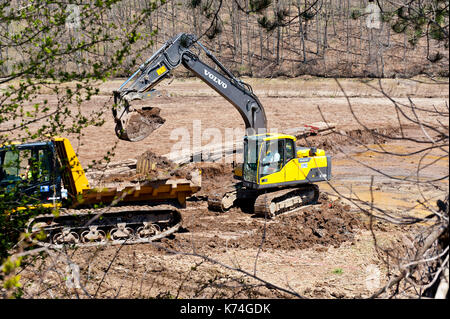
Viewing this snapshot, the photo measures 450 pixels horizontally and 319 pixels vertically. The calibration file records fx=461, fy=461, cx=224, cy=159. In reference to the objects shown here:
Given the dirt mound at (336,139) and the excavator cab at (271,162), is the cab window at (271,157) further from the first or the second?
the dirt mound at (336,139)

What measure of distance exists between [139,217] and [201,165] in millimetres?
6398

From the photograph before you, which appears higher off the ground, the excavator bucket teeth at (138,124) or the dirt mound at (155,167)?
the excavator bucket teeth at (138,124)

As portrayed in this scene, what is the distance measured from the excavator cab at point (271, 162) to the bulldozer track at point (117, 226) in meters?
2.28

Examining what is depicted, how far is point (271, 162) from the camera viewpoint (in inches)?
470

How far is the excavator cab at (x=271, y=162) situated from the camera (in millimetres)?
11789

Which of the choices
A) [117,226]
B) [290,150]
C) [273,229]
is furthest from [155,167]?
[273,229]

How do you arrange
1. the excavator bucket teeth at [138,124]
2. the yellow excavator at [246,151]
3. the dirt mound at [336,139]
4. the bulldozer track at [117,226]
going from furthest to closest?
1. the dirt mound at [336,139]
2. the yellow excavator at [246,151]
3. the excavator bucket teeth at [138,124]
4. the bulldozer track at [117,226]

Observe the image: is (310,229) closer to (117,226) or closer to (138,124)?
(117,226)

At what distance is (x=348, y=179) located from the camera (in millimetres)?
16016

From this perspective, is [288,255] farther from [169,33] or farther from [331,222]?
[169,33]

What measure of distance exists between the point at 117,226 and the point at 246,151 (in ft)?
12.5

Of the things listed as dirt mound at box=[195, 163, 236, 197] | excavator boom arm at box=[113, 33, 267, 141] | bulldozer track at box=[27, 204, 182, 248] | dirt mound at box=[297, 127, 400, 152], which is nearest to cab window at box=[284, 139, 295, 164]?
excavator boom arm at box=[113, 33, 267, 141]

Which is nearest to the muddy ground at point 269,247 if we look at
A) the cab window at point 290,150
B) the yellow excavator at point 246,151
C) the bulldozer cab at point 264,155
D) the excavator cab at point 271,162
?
the yellow excavator at point 246,151

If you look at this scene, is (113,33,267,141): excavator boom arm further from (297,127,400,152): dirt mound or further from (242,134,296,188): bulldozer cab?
(297,127,400,152): dirt mound
